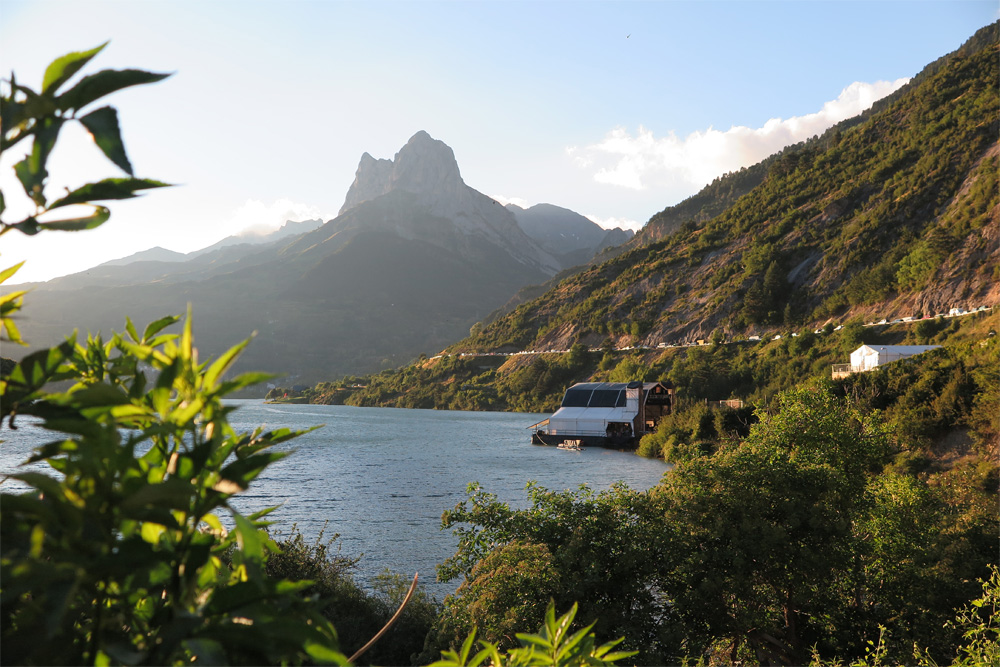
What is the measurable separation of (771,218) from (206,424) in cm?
9537

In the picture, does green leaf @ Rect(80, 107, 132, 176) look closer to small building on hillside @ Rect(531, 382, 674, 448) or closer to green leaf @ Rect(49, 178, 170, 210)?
green leaf @ Rect(49, 178, 170, 210)

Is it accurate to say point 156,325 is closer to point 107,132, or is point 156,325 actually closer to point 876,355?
point 107,132

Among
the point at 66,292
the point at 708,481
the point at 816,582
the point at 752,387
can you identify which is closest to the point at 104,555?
the point at 708,481

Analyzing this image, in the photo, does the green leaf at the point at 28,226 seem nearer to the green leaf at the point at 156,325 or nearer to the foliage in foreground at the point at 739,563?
the green leaf at the point at 156,325

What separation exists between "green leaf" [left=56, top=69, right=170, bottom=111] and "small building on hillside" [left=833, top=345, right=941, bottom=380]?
42.8 m

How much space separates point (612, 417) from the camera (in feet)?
190

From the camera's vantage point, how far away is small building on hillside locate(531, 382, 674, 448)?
56719mm

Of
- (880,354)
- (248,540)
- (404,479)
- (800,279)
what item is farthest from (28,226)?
(800,279)

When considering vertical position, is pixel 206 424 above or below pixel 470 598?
above

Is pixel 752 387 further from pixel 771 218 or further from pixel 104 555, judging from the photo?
pixel 104 555

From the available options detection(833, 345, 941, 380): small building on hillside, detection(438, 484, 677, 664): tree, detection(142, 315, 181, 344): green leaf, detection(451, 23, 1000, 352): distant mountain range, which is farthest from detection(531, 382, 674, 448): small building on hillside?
detection(142, 315, 181, 344): green leaf

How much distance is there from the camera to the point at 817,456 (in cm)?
1255

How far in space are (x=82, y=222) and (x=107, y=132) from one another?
16 cm

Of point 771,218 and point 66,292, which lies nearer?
point 771,218
